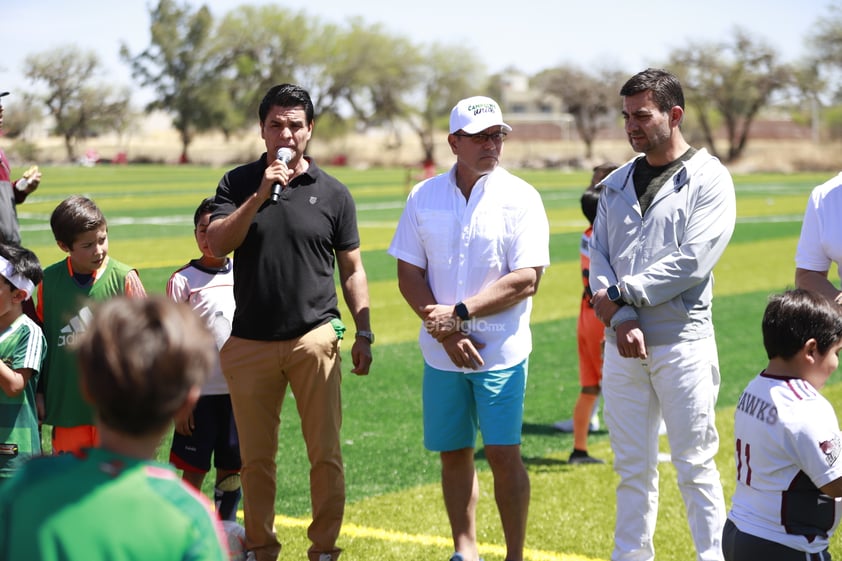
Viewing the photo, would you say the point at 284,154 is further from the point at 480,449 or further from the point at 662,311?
the point at 480,449

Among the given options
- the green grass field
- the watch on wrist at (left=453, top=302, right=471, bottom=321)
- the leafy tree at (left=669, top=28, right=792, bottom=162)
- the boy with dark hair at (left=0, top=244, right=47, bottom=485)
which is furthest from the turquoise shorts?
the leafy tree at (left=669, top=28, right=792, bottom=162)

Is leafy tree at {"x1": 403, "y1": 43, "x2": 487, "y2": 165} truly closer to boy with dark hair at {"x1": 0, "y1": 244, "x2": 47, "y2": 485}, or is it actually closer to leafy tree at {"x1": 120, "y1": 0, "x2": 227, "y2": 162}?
leafy tree at {"x1": 120, "y1": 0, "x2": 227, "y2": 162}

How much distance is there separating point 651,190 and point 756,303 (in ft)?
36.9

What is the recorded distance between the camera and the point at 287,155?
16.9 feet

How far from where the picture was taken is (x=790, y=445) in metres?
3.71

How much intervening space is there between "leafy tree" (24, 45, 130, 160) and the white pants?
201ft

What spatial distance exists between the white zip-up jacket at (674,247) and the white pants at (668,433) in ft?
0.41

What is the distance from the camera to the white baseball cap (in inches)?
211

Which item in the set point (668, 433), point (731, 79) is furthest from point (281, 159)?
point (731, 79)

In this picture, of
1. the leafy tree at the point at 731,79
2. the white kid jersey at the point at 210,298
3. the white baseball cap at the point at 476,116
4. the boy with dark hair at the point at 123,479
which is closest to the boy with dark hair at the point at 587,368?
the white baseball cap at the point at 476,116

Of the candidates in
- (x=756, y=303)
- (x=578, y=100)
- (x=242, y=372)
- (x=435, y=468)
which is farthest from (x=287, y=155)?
(x=578, y=100)

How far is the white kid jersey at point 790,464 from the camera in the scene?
368cm

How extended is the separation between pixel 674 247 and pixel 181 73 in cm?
11417

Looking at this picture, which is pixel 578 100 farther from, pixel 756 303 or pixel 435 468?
pixel 435 468
